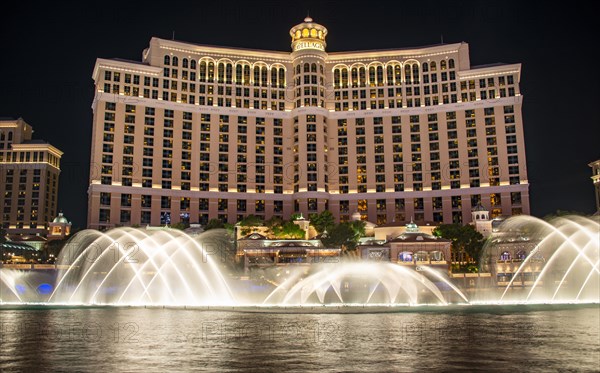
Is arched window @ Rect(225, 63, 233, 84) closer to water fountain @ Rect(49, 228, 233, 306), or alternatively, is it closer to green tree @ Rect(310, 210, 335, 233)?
green tree @ Rect(310, 210, 335, 233)

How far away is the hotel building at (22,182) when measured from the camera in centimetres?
19062

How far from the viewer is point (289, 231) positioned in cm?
12888

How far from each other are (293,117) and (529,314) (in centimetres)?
12006

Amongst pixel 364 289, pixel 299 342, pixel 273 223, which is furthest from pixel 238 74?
pixel 299 342

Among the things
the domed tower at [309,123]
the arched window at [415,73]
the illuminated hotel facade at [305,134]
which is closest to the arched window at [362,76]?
the illuminated hotel facade at [305,134]

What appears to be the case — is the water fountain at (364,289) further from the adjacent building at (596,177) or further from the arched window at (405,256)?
the adjacent building at (596,177)

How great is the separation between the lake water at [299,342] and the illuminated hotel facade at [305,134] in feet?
345

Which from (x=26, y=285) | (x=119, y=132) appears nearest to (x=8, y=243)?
(x=119, y=132)

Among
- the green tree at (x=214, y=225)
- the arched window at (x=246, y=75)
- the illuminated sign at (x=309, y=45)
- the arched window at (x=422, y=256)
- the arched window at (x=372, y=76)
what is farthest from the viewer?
the arched window at (x=372, y=76)

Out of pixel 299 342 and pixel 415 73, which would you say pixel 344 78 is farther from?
pixel 299 342

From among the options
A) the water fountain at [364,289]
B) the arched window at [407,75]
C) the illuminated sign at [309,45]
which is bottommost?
the water fountain at [364,289]

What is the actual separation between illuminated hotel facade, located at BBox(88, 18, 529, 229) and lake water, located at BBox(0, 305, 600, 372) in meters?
105

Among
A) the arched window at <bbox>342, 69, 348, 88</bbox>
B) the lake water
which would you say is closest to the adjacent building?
the arched window at <bbox>342, 69, 348, 88</bbox>

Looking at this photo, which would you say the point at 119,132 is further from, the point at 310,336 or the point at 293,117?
the point at 310,336
